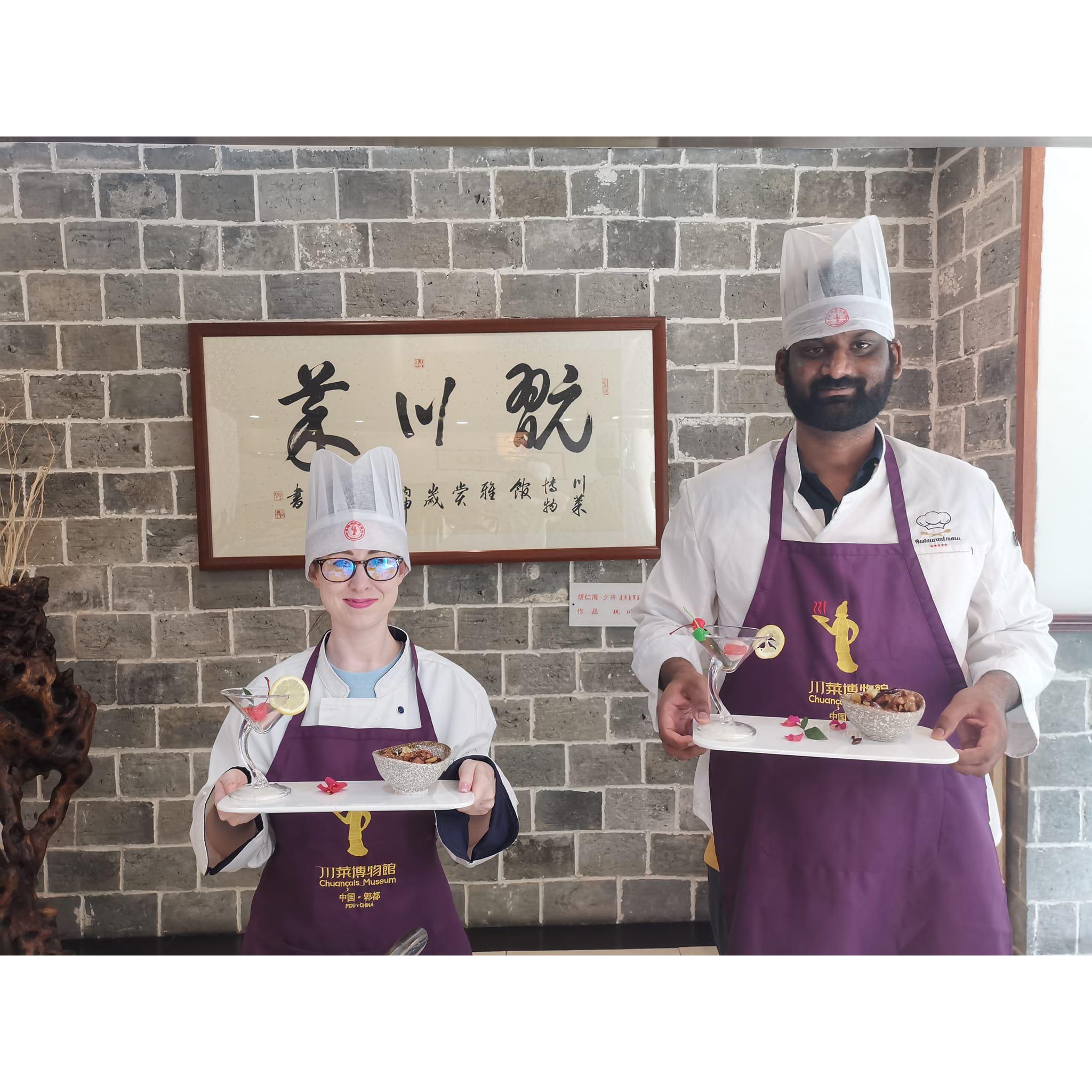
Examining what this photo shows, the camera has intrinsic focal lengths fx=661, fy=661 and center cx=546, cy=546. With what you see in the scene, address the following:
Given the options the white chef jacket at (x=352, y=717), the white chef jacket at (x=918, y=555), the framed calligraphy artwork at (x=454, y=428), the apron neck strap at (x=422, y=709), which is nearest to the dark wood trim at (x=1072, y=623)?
the white chef jacket at (x=918, y=555)

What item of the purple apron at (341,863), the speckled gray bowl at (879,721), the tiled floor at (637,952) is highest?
the speckled gray bowl at (879,721)

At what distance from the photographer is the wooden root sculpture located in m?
1.36

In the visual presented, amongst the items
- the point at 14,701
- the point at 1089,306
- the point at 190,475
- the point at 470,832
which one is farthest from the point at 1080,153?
the point at 14,701

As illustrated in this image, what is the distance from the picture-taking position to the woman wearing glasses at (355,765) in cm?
120

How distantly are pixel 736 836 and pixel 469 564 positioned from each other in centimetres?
78

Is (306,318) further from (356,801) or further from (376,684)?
(356,801)

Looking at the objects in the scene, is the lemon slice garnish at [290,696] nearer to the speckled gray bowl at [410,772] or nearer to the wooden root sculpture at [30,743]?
the speckled gray bowl at [410,772]

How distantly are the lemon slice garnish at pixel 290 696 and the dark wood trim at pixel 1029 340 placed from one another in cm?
139

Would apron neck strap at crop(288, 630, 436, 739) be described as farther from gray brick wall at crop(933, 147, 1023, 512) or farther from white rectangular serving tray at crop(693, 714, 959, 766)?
gray brick wall at crop(933, 147, 1023, 512)

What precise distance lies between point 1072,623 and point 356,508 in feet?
4.54

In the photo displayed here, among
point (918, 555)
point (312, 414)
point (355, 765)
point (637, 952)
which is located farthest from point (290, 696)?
point (918, 555)

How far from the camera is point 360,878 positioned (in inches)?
47.3

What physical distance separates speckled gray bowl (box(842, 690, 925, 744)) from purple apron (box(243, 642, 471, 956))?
0.76m

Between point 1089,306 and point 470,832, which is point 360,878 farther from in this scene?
point 1089,306
